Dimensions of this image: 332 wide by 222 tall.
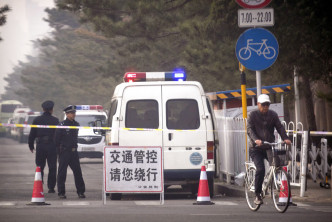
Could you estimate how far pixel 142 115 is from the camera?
15.8 meters

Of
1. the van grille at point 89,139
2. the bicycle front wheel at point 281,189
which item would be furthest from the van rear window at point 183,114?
the van grille at point 89,139

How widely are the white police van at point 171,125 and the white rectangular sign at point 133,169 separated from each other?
1353 mm

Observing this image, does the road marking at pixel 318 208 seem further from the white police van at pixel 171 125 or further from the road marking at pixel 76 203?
the road marking at pixel 76 203

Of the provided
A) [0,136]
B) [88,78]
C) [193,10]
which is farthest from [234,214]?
[0,136]

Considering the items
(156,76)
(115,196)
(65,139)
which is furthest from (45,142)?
(156,76)

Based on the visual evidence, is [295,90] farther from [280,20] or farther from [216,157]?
[216,157]

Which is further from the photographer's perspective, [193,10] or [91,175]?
[193,10]

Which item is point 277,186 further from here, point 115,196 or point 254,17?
point 115,196

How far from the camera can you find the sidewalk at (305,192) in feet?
48.2

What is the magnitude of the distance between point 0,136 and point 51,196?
7191cm

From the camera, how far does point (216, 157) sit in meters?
16.3

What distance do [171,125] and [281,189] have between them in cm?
413

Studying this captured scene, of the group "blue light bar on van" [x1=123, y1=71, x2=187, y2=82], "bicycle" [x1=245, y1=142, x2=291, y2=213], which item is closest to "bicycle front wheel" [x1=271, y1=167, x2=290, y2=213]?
"bicycle" [x1=245, y1=142, x2=291, y2=213]

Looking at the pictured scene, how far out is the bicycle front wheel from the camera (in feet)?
39.3
